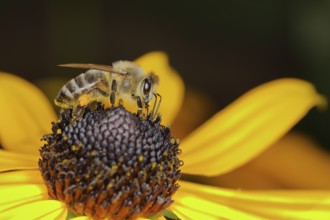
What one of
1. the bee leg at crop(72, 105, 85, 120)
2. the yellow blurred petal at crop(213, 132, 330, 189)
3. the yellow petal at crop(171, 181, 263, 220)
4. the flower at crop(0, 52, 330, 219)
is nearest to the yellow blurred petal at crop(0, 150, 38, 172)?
the flower at crop(0, 52, 330, 219)

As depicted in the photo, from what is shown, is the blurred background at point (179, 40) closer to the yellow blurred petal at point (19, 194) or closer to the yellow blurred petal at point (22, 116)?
the yellow blurred petal at point (22, 116)

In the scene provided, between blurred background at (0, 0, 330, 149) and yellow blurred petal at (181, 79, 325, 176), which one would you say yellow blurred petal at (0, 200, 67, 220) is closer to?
yellow blurred petal at (181, 79, 325, 176)

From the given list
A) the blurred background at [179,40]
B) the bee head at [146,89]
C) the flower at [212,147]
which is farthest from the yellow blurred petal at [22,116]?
the blurred background at [179,40]

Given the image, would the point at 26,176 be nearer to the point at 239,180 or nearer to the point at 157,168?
the point at 157,168

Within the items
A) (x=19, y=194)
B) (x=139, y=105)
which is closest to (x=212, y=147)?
(x=139, y=105)

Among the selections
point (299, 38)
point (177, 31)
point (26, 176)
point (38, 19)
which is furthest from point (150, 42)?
point (26, 176)

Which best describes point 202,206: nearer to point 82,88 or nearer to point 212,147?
point 212,147
